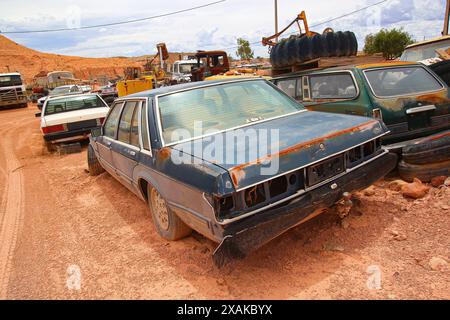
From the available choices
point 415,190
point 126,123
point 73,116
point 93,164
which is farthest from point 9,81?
point 415,190

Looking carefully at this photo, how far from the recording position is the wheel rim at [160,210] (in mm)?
3463

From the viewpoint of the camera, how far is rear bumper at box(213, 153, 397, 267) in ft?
7.85

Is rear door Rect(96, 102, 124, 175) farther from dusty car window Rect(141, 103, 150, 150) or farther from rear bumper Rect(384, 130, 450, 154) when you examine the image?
rear bumper Rect(384, 130, 450, 154)

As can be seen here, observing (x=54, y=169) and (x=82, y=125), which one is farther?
(x=82, y=125)

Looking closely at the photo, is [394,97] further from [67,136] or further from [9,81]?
[9,81]

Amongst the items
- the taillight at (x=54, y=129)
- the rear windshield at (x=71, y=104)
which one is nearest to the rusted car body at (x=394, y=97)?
the taillight at (x=54, y=129)

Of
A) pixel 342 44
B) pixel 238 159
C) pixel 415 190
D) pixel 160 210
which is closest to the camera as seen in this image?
pixel 238 159

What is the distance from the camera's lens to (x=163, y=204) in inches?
136

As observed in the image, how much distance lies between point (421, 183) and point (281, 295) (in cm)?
235

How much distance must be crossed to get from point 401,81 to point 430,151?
4.38ft

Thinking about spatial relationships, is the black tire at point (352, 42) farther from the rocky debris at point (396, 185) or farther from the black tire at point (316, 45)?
the rocky debris at point (396, 185)

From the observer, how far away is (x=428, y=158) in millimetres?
3857
